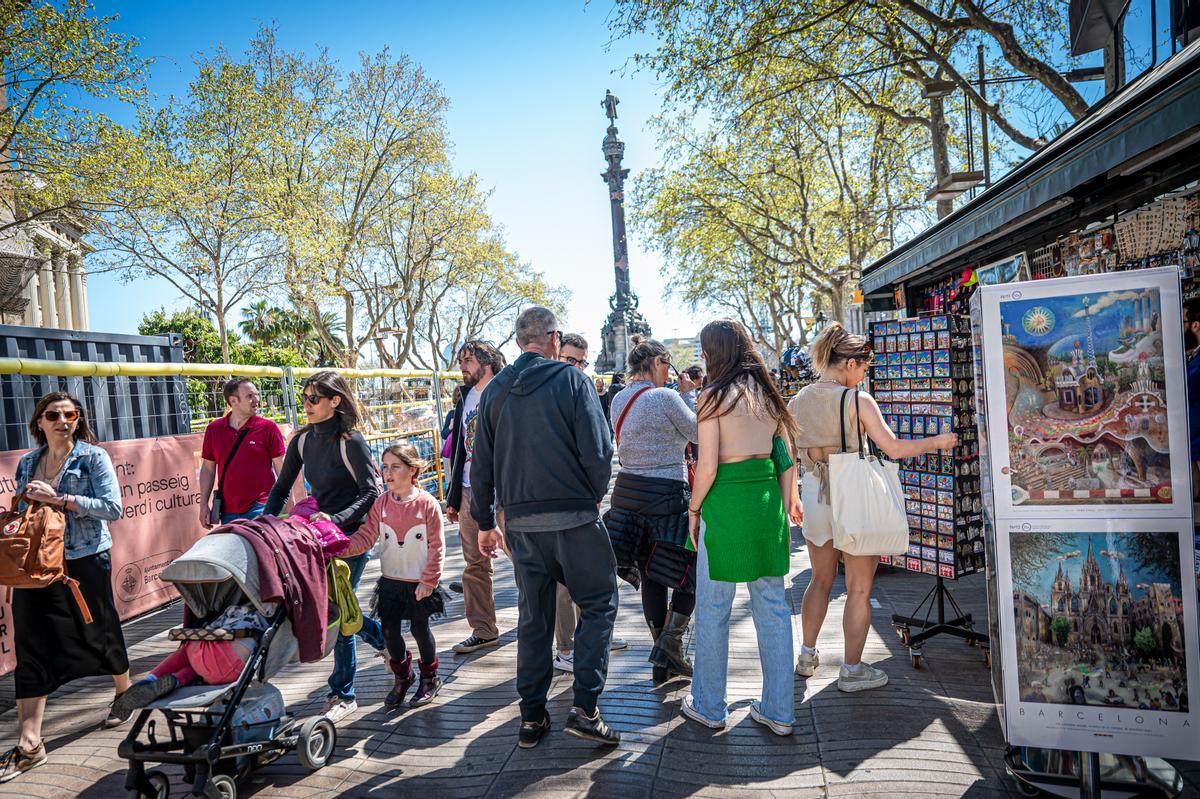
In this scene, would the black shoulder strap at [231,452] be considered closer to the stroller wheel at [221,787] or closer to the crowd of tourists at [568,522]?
the crowd of tourists at [568,522]

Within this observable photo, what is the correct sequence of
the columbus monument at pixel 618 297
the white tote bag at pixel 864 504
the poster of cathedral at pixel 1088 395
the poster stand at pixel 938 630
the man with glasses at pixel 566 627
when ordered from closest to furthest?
the poster of cathedral at pixel 1088 395, the white tote bag at pixel 864 504, the poster stand at pixel 938 630, the man with glasses at pixel 566 627, the columbus monument at pixel 618 297

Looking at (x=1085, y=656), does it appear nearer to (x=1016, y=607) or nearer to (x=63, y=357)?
(x=1016, y=607)

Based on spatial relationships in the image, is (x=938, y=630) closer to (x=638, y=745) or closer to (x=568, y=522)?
(x=638, y=745)

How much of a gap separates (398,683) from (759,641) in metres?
2.06

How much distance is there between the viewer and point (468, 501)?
4816 millimetres

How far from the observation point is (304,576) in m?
3.23

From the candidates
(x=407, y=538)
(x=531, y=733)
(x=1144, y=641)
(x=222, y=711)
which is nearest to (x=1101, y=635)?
(x=1144, y=641)

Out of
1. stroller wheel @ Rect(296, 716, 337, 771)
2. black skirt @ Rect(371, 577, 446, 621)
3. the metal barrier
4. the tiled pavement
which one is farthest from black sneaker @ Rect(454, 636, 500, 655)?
the metal barrier

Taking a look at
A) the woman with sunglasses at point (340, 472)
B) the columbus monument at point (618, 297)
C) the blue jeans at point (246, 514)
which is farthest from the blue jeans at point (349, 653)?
the columbus monument at point (618, 297)

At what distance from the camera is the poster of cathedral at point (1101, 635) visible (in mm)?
2592

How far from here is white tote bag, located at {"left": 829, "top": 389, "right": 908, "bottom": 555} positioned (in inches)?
146

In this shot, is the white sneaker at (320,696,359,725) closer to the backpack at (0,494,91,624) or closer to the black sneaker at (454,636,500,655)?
the black sneaker at (454,636,500,655)

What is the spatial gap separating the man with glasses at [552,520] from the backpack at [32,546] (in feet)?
7.33

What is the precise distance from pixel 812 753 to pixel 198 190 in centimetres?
2152
